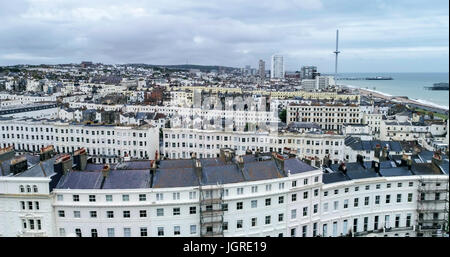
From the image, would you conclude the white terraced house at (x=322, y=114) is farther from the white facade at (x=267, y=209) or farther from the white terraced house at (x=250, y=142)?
the white facade at (x=267, y=209)

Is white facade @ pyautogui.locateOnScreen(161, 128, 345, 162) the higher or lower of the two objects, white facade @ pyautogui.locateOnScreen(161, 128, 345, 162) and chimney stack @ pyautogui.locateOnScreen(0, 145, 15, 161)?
the lower

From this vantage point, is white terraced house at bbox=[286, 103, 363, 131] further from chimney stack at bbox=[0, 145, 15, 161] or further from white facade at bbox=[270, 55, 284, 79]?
white facade at bbox=[270, 55, 284, 79]

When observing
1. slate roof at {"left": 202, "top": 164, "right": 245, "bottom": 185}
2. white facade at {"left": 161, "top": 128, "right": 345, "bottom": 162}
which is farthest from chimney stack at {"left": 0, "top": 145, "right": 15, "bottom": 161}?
white facade at {"left": 161, "top": 128, "right": 345, "bottom": 162}

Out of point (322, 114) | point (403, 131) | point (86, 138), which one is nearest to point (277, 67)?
point (322, 114)

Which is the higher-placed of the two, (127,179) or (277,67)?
(277,67)

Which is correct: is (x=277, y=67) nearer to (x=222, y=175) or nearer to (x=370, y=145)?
(x=370, y=145)

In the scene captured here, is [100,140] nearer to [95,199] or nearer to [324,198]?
[95,199]

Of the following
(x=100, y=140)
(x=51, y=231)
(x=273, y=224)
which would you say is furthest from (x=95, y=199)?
(x=100, y=140)
